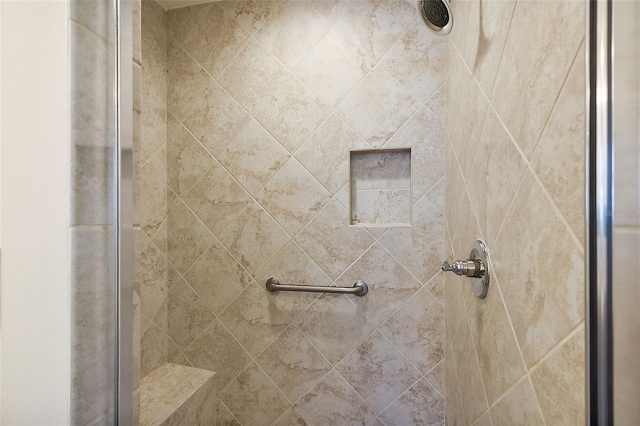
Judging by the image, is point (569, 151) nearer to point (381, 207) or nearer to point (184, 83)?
point (381, 207)

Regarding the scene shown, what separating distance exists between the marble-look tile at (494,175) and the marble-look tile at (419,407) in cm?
87

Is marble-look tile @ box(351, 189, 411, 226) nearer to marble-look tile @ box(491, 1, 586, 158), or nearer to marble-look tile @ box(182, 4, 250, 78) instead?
marble-look tile @ box(491, 1, 586, 158)

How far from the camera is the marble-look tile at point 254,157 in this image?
4.42ft

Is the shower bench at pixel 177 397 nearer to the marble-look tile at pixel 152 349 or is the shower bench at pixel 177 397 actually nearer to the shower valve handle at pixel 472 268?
the marble-look tile at pixel 152 349

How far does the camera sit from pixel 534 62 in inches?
19.0

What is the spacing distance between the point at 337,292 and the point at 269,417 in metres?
0.68

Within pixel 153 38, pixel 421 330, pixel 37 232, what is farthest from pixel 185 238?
pixel 421 330

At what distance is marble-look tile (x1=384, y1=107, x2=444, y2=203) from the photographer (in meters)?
1.23

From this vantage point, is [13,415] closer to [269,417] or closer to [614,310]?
[614,310]

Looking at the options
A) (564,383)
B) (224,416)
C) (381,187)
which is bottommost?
(224,416)

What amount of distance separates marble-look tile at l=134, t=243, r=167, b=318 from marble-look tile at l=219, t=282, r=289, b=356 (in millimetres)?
328

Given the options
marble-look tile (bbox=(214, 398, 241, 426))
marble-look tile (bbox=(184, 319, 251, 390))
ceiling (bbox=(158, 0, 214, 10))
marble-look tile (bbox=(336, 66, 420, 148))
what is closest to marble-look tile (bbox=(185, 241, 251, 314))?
marble-look tile (bbox=(184, 319, 251, 390))

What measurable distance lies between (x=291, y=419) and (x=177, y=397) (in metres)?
0.50

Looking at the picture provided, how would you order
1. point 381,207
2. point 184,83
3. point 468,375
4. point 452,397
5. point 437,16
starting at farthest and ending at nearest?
point 184,83, point 381,207, point 452,397, point 468,375, point 437,16
